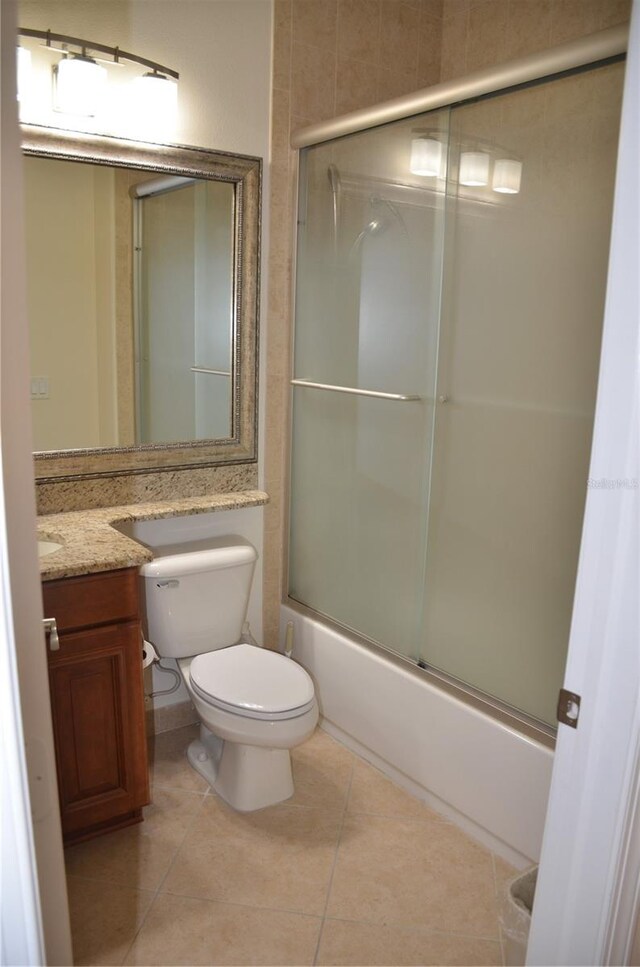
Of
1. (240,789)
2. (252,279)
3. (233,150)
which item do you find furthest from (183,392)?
(240,789)

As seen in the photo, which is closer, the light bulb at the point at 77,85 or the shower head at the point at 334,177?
the light bulb at the point at 77,85

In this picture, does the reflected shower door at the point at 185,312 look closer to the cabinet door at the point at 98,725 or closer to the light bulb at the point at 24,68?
the light bulb at the point at 24,68

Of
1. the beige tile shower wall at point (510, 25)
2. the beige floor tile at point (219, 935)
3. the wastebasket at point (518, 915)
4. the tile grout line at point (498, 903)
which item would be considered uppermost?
the beige tile shower wall at point (510, 25)

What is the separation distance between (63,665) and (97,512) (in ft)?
1.93

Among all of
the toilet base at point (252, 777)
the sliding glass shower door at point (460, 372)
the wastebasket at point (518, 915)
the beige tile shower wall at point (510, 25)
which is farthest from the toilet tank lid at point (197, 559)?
the beige tile shower wall at point (510, 25)

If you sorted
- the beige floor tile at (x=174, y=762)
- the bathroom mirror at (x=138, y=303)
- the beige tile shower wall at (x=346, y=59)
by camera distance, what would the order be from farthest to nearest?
the beige tile shower wall at (x=346, y=59), the beige floor tile at (x=174, y=762), the bathroom mirror at (x=138, y=303)

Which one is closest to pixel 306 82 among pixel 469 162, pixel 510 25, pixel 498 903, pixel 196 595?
pixel 510 25

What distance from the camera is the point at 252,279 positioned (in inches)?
104

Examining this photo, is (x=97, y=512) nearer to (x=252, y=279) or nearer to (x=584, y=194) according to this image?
(x=252, y=279)

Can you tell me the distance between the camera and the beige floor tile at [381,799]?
2.33 m

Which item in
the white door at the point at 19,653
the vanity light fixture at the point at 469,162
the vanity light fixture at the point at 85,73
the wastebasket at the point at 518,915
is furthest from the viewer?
the vanity light fixture at the point at 85,73

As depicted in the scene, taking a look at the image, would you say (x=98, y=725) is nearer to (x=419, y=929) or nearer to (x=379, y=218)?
(x=419, y=929)

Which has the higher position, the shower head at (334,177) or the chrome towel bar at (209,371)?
the shower head at (334,177)

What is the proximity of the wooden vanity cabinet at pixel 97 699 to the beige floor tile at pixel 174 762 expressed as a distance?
0.97ft
